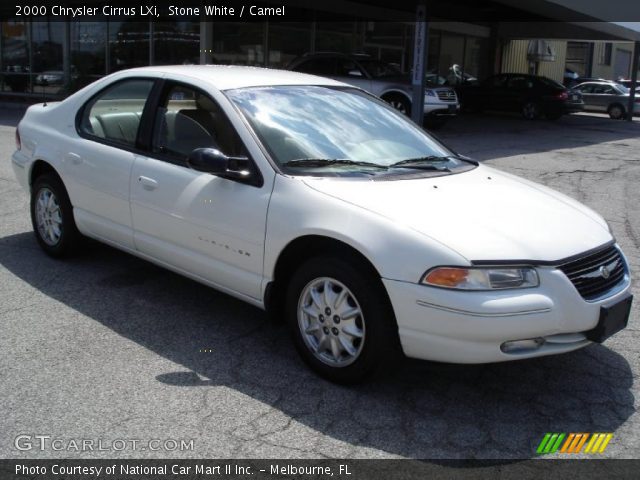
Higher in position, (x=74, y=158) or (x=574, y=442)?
(x=74, y=158)

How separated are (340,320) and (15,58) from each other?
953 inches

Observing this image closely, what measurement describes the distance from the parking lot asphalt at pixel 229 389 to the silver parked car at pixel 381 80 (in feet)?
40.4

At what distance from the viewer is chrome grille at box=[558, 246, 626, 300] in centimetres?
345

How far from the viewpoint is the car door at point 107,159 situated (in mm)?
4844

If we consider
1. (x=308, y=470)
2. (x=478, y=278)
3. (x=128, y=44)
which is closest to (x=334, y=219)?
(x=478, y=278)

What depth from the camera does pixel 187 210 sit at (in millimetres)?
4289

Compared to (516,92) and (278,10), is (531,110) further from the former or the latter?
(278,10)

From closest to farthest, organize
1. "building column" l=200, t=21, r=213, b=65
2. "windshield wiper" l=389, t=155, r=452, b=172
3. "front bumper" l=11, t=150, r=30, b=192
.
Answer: "windshield wiper" l=389, t=155, r=452, b=172 → "front bumper" l=11, t=150, r=30, b=192 → "building column" l=200, t=21, r=213, b=65

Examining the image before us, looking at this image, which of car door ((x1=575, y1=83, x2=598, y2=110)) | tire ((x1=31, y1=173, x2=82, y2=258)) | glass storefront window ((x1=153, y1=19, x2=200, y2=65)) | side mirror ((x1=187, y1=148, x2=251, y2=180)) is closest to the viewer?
side mirror ((x1=187, y1=148, x2=251, y2=180))

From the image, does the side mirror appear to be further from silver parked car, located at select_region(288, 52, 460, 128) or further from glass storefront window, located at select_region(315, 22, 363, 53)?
glass storefront window, located at select_region(315, 22, 363, 53)

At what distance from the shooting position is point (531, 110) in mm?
24125

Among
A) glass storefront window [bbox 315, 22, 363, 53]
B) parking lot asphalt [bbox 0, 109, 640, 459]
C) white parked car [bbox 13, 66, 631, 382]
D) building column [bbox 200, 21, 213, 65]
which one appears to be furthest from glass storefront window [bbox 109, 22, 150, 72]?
parking lot asphalt [bbox 0, 109, 640, 459]

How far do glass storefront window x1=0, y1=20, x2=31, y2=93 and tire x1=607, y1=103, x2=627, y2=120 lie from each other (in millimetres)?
21464
